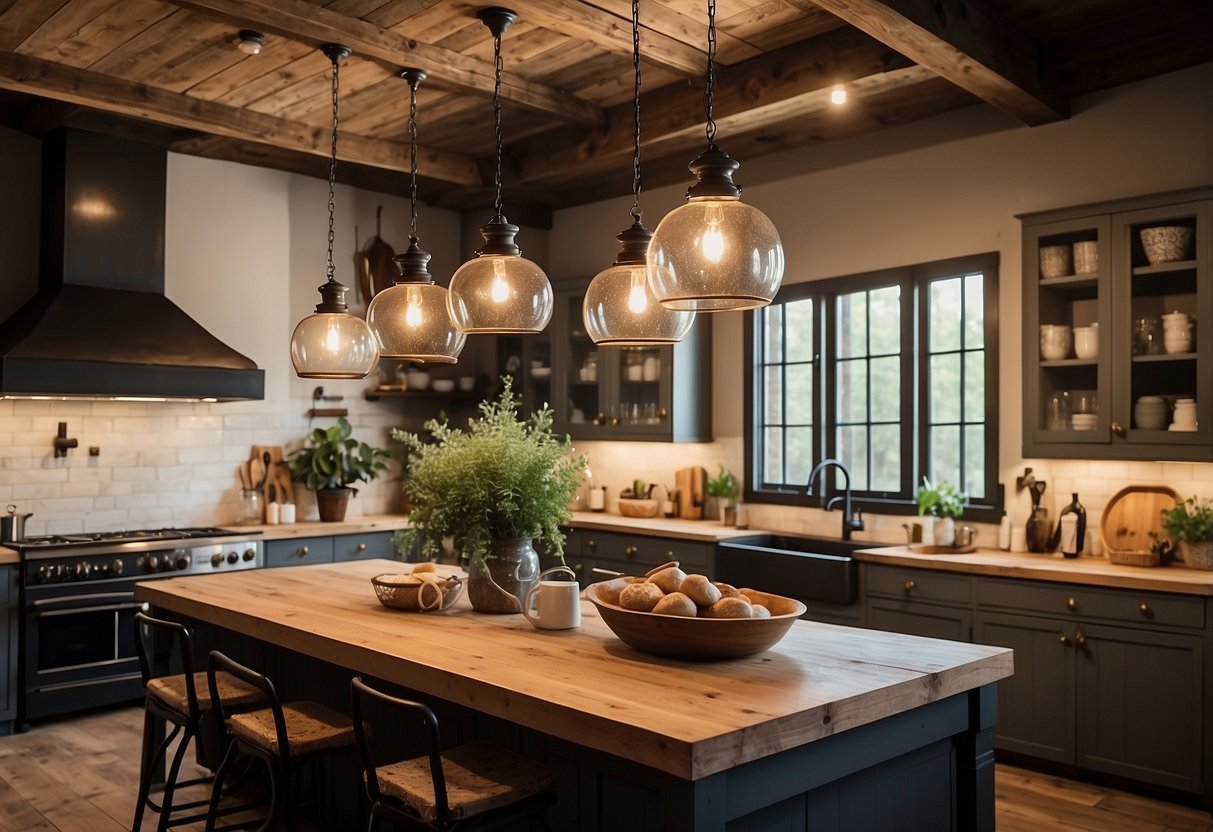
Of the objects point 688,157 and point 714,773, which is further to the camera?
point 688,157

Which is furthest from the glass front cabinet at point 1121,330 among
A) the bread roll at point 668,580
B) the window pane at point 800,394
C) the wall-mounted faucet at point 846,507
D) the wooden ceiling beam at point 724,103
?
the bread roll at point 668,580

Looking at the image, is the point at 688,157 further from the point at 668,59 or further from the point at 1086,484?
the point at 1086,484

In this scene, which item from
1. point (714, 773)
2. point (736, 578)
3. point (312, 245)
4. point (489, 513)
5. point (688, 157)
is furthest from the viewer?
point (312, 245)

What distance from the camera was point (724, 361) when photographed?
625 cm

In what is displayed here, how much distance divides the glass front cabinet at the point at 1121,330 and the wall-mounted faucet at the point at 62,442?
194 inches

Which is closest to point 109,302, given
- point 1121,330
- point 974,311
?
point 974,311

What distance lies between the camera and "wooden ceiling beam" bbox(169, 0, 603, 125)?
3822 millimetres

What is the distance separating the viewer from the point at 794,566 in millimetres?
5102

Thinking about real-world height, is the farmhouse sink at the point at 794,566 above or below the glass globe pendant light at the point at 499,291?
below

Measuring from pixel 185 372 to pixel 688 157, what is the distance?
10.4ft

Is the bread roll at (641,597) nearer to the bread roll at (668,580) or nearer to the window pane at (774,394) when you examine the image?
the bread roll at (668,580)

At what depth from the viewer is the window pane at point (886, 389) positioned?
541 centimetres

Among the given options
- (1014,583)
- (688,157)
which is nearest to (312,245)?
(688,157)

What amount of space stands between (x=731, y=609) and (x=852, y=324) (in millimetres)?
3429
